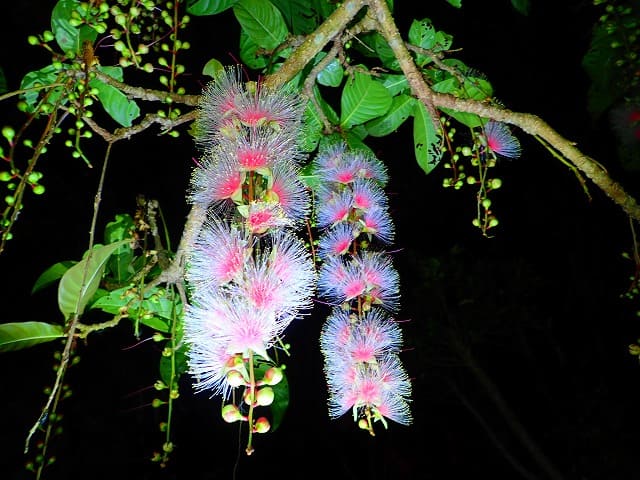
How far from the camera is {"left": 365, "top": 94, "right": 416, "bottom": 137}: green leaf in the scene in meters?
1.30

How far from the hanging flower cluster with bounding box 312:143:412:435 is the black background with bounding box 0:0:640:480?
0.70ft

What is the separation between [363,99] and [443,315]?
245 centimetres

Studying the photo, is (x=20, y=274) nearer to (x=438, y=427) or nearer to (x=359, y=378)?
(x=359, y=378)

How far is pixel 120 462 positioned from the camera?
7.72 feet

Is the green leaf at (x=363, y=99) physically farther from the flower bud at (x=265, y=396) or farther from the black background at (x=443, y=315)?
the flower bud at (x=265, y=396)

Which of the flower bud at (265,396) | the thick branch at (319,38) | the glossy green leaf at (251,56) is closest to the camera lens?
the flower bud at (265,396)

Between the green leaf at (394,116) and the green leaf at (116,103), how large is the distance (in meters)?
0.65

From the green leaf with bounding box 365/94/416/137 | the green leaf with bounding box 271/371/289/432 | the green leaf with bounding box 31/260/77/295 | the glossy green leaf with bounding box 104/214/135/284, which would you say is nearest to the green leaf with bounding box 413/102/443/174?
the green leaf with bounding box 365/94/416/137

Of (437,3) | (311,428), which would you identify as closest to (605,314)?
(311,428)

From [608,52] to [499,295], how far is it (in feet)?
7.29

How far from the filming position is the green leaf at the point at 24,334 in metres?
0.95

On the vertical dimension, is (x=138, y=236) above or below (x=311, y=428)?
below

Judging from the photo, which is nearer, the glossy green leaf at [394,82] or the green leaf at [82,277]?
the green leaf at [82,277]

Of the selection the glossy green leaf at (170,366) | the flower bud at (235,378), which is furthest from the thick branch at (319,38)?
the glossy green leaf at (170,366)
